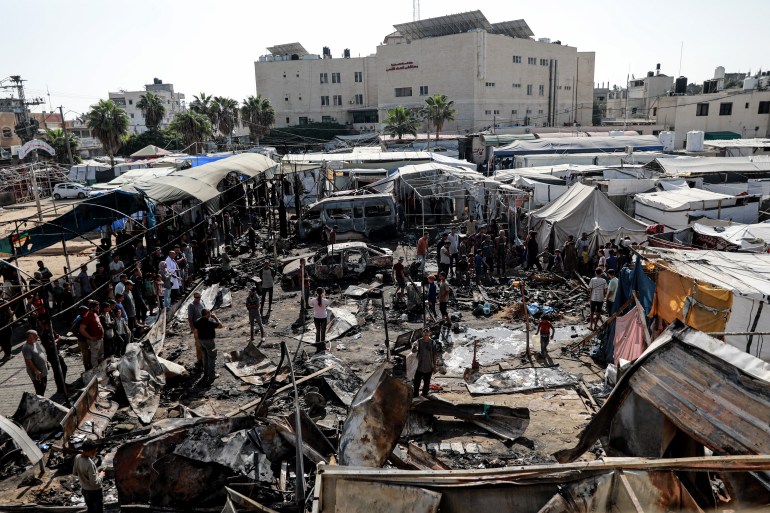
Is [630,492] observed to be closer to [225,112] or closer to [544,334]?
[544,334]

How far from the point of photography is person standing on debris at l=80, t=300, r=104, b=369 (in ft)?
34.4

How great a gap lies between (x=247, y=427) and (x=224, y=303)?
28.7 feet

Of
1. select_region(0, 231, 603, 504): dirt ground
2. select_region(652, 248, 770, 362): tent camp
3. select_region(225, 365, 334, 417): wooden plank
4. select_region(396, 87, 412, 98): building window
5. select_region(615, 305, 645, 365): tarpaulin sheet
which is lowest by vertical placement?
select_region(0, 231, 603, 504): dirt ground

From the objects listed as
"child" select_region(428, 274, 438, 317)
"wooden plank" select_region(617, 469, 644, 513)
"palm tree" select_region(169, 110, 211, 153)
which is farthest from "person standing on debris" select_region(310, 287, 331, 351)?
"palm tree" select_region(169, 110, 211, 153)

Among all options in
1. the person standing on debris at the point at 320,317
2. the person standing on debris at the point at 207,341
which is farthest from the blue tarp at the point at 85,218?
the person standing on debris at the point at 320,317

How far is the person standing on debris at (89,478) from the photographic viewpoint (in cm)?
641

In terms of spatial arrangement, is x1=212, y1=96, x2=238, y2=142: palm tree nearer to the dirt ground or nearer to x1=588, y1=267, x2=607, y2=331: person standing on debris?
the dirt ground

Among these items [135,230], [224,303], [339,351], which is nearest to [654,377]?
[339,351]

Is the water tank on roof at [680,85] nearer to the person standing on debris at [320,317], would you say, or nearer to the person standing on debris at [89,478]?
the person standing on debris at [320,317]

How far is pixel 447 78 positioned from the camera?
6094 cm

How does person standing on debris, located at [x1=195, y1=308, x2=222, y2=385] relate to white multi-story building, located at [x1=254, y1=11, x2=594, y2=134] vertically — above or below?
below

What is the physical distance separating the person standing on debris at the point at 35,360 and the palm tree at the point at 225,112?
142 ft

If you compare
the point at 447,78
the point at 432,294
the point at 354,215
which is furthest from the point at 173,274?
the point at 447,78

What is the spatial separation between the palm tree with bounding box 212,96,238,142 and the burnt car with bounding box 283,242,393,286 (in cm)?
3693
